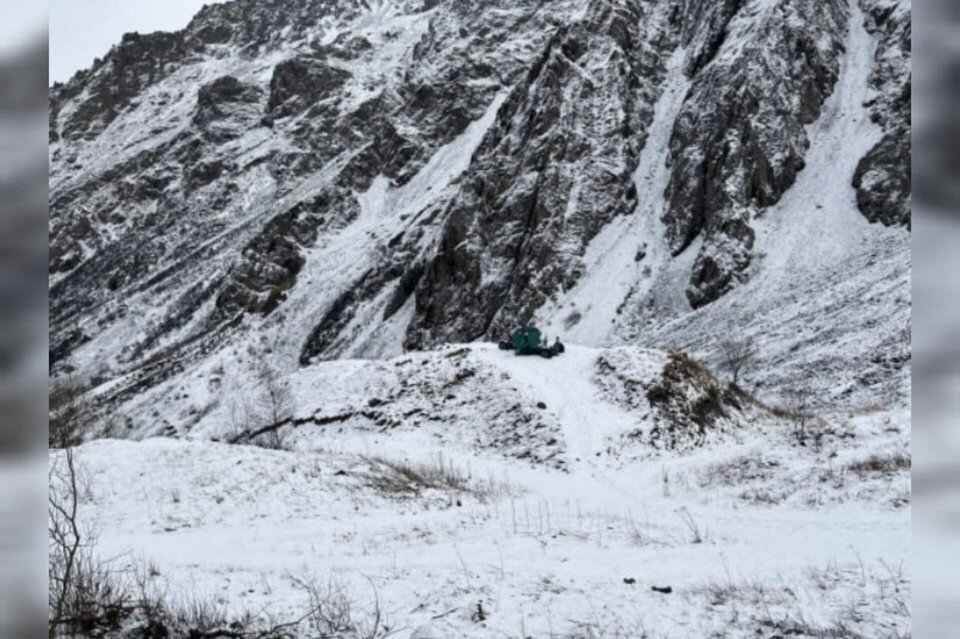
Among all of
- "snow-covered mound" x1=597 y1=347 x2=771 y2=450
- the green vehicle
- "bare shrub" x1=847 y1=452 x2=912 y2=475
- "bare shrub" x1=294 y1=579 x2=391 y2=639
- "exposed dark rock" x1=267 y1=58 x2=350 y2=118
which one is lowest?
"bare shrub" x1=294 y1=579 x2=391 y2=639

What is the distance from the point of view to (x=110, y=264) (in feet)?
319

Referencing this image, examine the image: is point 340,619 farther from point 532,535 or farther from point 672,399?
point 672,399

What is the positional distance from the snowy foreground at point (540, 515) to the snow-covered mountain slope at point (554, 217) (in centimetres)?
1586

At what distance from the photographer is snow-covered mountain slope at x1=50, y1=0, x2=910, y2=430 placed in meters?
44.7

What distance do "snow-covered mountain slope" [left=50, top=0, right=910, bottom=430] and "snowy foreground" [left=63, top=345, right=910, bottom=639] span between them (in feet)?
52.0

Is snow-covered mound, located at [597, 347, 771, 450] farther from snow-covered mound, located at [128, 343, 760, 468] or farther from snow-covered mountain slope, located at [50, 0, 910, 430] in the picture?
snow-covered mountain slope, located at [50, 0, 910, 430]

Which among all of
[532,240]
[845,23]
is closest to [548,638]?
[532,240]

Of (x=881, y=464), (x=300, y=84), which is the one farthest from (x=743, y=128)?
(x=300, y=84)

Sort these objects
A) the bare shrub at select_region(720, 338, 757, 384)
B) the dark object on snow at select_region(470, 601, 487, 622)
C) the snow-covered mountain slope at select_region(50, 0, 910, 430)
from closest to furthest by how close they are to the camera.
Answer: the dark object on snow at select_region(470, 601, 487, 622), the bare shrub at select_region(720, 338, 757, 384), the snow-covered mountain slope at select_region(50, 0, 910, 430)

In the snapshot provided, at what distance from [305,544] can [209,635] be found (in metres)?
4.07

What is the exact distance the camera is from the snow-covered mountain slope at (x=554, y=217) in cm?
4472

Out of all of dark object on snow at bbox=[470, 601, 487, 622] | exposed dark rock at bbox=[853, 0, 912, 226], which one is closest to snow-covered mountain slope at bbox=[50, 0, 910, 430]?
exposed dark rock at bbox=[853, 0, 912, 226]

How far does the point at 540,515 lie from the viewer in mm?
9094

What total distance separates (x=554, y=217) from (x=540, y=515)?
162 ft
